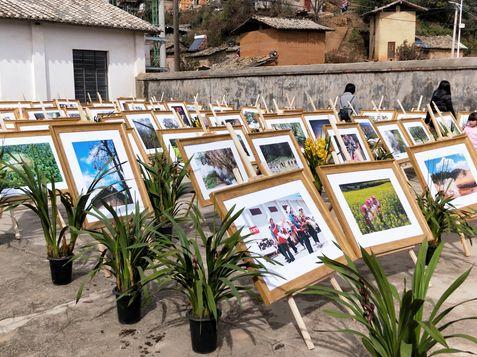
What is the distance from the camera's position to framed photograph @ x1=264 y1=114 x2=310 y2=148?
6.73m

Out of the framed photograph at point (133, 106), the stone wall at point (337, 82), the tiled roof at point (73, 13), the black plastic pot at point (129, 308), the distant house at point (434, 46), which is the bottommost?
the black plastic pot at point (129, 308)

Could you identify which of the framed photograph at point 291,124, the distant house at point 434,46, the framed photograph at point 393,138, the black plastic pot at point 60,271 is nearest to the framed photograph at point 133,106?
the framed photograph at point 291,124

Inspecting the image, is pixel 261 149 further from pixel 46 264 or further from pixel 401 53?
pixel 401 53

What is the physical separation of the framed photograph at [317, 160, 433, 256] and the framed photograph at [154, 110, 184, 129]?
14.3ft

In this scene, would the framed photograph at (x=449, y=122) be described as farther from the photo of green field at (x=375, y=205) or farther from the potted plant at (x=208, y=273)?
the potted plant at (x=208, y=273)

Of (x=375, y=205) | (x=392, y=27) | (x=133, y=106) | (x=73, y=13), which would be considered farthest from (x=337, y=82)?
(x=392, y=27)

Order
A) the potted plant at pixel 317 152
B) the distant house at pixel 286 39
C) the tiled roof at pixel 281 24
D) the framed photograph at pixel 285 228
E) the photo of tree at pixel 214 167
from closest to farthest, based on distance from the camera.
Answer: the framed photograph at pixel 285 228 → the photo of tree at pixel 214 167 → the potted plant at pixel 317 152 → the tiled roof at pixel 281 24 → the distant house at pixel 286 39

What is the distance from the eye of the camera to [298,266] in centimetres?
283

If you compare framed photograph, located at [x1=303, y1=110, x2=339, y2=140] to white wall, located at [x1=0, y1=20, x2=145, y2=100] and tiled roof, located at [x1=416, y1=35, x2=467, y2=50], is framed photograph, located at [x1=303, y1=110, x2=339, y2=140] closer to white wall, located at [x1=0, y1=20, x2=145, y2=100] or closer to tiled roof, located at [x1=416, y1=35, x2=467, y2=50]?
white wall, located at [x1=0, y1=20, x2=145, y2=100]

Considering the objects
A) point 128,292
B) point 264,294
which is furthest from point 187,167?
point 264,294

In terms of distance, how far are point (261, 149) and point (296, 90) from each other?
8814 mm

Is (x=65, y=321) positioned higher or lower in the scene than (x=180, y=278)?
lower

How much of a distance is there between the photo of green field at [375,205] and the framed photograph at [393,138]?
296 cm

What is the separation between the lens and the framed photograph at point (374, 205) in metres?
3.15
